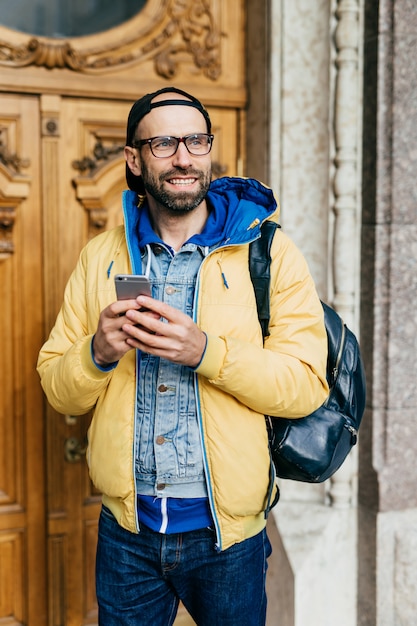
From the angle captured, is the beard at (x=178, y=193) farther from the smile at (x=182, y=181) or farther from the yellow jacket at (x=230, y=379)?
the yellow jacket at (x=230, y=379)

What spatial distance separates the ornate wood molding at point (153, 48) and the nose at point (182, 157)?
1.11 m

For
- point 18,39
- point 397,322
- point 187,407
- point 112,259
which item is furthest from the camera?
point 397,322

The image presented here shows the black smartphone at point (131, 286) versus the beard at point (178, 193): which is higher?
the beard at point (178, 193)

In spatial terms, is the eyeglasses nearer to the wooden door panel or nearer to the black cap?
the black cap

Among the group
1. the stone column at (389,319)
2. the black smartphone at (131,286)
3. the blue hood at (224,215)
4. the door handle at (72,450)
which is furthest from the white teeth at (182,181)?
the door handle at (72,450)

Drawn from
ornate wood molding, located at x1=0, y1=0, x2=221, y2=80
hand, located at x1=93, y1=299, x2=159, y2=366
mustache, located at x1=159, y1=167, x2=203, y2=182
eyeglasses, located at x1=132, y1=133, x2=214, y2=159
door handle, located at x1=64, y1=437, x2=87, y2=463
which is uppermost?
ornate wood molding, located at x1=0, y1=0, x2=221, y2=80

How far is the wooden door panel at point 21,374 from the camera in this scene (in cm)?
278

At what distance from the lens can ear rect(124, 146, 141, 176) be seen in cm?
203

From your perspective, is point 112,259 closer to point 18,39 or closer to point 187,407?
point 187,407

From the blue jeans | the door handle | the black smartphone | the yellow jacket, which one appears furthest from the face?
the door handle

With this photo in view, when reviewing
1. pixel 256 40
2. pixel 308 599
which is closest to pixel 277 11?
pixel 256 40

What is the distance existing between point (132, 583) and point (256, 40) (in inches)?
84.1

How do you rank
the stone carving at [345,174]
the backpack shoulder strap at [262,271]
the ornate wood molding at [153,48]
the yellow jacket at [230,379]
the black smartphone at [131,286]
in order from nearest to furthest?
1. the black smartphone at [131,286]
2. the yellow jacket at [230,379]
3. the backpack shoulder strap at [262,271]
4. the ornate wood molding at [153,48]
5. the stone carving at [345,174]

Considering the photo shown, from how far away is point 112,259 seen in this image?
2004 mm
